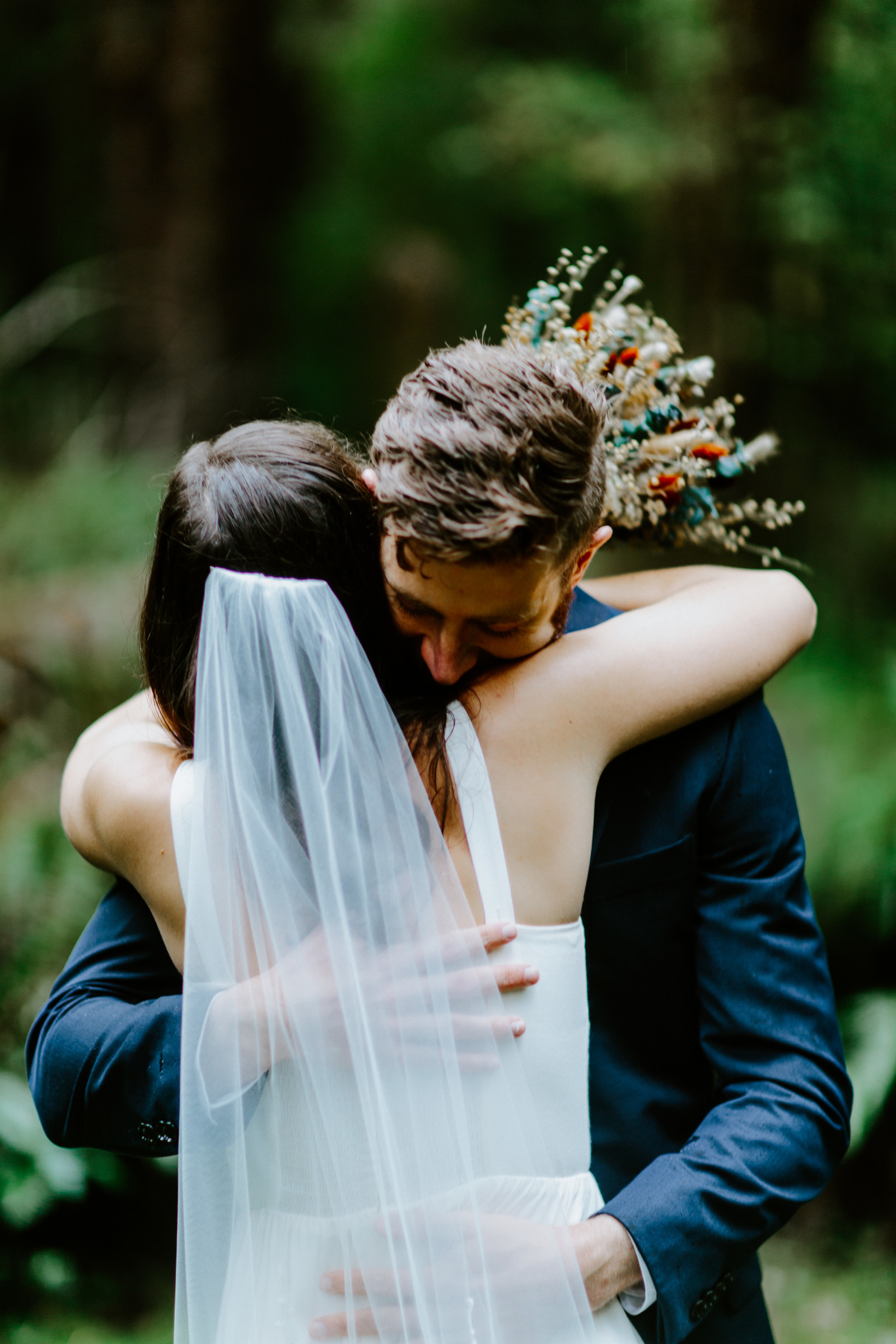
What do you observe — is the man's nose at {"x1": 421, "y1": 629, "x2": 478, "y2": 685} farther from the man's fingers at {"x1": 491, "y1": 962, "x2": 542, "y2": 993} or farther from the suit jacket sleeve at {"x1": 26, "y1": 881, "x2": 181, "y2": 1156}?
the suit jacket sleeve at {"x1": 26, "y1": 881, "x2": 181, "y2": 1156}

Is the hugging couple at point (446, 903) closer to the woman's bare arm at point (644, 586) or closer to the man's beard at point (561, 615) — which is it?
the man's beard at point (561, 615)

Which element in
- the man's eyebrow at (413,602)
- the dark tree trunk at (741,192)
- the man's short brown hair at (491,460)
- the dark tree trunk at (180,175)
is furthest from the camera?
the dark tree trunk at (180,175)

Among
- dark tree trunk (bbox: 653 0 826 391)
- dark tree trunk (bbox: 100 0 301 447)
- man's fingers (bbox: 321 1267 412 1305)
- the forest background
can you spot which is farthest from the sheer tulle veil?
dark tree trunk (bbox: 100 0 301 447)

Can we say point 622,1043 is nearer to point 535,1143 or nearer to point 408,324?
point 535,1143

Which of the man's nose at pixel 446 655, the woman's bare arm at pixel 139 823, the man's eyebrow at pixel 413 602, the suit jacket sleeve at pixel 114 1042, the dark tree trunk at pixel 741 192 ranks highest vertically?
the dark tree trunk at pixel 741 192

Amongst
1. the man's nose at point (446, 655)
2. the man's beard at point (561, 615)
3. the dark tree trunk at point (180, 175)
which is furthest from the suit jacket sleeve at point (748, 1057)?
the dark tree trunk at point (180, 175)

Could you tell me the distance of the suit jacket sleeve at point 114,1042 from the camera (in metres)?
1.38

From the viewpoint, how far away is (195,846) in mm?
1270

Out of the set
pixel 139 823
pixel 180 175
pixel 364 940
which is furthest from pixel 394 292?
pixel 364 940

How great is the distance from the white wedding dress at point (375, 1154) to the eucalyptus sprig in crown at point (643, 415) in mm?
547

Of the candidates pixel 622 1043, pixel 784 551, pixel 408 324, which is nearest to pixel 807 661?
pixel 784 551

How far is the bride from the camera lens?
48.2 inches

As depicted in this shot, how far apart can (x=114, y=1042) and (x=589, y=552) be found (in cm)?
86

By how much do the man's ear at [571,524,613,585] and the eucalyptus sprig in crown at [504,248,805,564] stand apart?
8.5 inches
